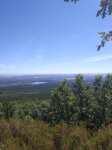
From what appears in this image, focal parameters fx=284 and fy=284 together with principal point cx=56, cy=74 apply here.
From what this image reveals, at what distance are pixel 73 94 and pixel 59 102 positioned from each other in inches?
127

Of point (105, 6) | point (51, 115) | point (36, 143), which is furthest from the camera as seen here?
point (51, 115)

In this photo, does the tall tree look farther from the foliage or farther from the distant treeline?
the foliage

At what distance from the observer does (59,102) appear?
5688 cm

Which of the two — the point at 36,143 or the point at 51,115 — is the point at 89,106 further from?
the point at 36,143

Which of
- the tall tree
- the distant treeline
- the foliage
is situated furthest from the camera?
the tall tree

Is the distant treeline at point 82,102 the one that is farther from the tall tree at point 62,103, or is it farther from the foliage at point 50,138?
the foliage at point 50,138

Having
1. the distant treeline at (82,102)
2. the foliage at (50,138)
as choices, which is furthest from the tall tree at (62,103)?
the foliage at (50,138)

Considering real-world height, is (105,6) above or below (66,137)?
above

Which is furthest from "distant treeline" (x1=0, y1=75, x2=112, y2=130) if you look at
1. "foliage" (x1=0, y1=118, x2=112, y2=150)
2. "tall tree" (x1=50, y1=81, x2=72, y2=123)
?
"foliage" (x1=0, y1=118, x2=112, y2=150)

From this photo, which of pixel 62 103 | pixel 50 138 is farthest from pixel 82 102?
pixel 50 138

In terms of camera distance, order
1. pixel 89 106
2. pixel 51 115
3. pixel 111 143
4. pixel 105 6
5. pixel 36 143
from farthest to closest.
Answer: pixel 51 115 < pixel 89 106 < pixel 105 6 < pixel 36 143 < pixel 111 143

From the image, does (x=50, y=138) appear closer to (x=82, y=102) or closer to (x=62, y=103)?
(x=82, y=102)

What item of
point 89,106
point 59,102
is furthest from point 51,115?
point 89,106

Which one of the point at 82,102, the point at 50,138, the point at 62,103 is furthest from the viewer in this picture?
the point at 62,103
